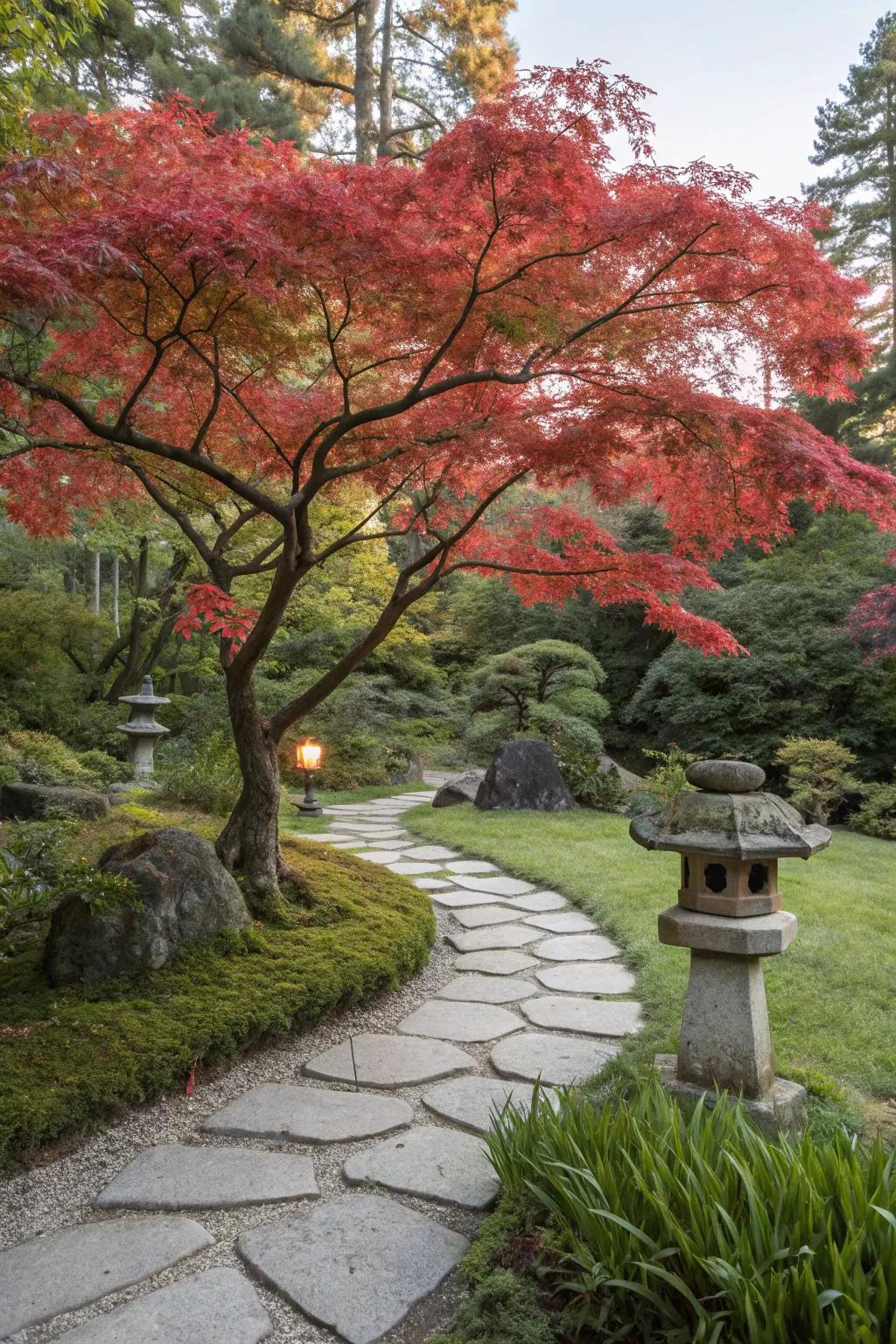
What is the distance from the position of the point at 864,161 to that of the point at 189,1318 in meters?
18.8

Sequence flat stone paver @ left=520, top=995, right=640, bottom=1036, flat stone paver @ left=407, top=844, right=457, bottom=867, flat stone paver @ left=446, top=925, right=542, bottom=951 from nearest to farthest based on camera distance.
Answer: flat stone paver @ left=520, top=995, right=640, bottom=1036
flat stone paver @ left=446, top=925, right=542, bottom=951
flat stone paver @ left=407, top=844, right=457, bottom=867

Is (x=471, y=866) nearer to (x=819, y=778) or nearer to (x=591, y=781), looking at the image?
(x=591, y=781)

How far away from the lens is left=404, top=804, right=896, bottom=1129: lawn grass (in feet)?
9.26

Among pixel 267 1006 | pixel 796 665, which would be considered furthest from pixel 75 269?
pixel 796 665

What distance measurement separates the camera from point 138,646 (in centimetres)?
1227

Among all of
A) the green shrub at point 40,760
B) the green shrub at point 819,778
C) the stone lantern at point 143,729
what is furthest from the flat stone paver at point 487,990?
the stone lantern at point 143,729

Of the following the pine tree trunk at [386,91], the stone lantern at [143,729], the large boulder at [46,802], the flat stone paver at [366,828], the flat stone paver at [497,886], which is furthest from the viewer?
the pine tree trunk at [386,91]

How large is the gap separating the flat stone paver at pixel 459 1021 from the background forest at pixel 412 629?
4700mm

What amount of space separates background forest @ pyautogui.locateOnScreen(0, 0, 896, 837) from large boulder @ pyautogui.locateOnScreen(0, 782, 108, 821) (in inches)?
55.3

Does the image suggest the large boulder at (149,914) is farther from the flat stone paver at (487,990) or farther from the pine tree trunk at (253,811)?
the flat stone paver at (487,990)

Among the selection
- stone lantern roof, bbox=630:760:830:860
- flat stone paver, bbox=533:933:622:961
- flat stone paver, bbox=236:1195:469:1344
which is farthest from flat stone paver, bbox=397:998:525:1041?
stone lantern roof, bbox=630:760:830:860

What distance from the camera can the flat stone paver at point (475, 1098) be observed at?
2.55m

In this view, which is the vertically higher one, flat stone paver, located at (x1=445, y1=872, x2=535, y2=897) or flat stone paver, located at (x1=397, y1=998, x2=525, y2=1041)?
flat stone paver, located at (x1=445, y1=872, x2=535, y2=897)

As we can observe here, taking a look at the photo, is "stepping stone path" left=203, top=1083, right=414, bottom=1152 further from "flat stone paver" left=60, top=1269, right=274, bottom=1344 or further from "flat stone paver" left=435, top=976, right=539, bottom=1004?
"flat stone paver" left=435, top=976, right=539, bottom=1004
